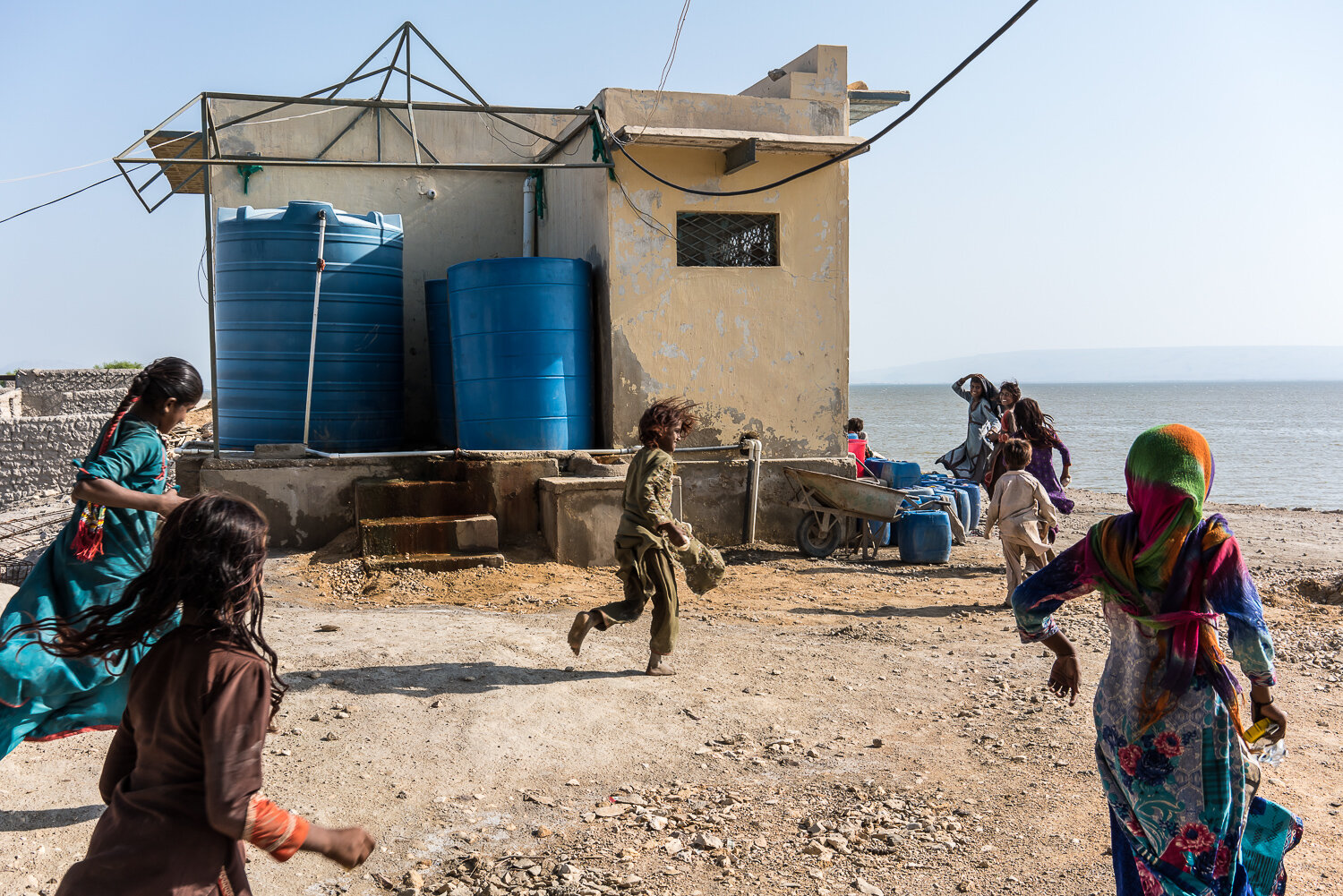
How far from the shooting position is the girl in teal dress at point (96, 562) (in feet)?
10.1

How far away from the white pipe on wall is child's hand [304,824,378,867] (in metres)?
9.54

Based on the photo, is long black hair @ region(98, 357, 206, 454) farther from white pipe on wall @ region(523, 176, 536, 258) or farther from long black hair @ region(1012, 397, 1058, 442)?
white pipe on wall @ region(523, 176, 536, 258)

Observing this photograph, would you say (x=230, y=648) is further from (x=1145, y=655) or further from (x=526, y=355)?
(x=526, y=355)

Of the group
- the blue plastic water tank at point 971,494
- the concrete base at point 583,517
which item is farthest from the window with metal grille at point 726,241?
the blue plastic water tank at point 971,494

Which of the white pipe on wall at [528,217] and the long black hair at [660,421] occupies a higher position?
the white pipe on wall at [528,217]

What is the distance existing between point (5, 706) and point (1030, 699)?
4334mm

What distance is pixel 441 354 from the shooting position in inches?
402

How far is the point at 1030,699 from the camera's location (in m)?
5.10

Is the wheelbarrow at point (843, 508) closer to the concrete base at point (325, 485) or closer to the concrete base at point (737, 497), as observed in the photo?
the concrete base at point (737, 497)

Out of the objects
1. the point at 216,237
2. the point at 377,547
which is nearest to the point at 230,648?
the point at 377,547

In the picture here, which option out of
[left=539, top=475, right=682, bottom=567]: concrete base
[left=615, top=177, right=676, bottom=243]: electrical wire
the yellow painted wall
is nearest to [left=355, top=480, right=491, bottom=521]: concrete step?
[left=539, top=475, right=682, bottom=567]: concrete base

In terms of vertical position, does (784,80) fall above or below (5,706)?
above

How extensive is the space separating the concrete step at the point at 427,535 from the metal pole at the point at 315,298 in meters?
1.33

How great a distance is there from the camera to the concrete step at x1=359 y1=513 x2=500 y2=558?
779cm
